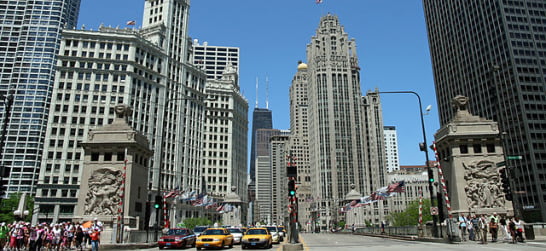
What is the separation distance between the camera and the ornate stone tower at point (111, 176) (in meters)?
34.1

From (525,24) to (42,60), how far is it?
154464mm

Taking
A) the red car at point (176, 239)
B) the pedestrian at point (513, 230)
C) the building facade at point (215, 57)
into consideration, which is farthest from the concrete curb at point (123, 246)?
the building facade at point (215, 57)

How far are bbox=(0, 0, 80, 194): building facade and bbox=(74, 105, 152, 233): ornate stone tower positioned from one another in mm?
94379

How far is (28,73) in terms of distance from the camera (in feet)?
402

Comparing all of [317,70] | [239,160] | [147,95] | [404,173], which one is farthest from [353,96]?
[147,95]

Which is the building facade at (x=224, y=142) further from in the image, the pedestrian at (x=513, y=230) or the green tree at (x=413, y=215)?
the pedestrian at (x=513, y=230)

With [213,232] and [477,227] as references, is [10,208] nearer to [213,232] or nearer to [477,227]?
[213,232]

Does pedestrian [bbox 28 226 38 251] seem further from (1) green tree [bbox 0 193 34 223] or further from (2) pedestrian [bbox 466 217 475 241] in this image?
(1) green tree [bbox 0 193 34 223]

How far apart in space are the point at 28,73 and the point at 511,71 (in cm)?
15229

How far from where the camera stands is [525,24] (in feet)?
376

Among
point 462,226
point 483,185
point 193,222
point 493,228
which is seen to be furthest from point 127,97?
point 493,228

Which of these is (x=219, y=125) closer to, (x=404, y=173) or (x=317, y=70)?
(x=317, y=70)

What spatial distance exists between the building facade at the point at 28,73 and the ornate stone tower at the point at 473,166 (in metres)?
119

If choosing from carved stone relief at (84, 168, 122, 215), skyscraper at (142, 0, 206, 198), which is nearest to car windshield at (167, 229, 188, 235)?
carved stone relief at (84, 168, 122, 215)
